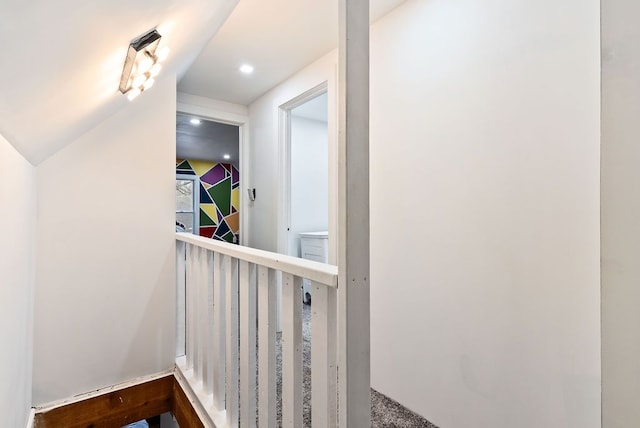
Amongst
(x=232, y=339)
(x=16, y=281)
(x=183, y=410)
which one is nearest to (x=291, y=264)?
(x=232, y=339)

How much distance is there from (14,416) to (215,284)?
87cm

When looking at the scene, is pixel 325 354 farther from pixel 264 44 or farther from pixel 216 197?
pixel 216 197

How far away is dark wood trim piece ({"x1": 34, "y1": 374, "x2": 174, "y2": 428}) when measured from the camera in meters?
1.67

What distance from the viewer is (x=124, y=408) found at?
183 cm

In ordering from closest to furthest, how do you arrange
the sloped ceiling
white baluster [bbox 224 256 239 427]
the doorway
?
the sloped ceiling
white baluster [bbox 224 256 239 427]
the doorway

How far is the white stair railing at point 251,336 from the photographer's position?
0.84 meters

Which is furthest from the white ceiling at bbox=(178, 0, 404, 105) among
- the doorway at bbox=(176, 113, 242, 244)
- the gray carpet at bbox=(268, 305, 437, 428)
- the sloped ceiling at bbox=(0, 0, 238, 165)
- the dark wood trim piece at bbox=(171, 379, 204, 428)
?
the doorway at bbox=(176, 113, 242, 244)

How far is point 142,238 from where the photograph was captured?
193 cm

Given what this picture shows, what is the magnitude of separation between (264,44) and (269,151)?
97 centimetres

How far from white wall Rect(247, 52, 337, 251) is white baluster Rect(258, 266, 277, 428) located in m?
1.29

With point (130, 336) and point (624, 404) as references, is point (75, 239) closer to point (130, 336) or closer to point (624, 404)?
point (130, 336)

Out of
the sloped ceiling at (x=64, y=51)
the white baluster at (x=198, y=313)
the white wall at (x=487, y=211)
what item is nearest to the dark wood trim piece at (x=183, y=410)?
the white baluster at (x=198, y=313)

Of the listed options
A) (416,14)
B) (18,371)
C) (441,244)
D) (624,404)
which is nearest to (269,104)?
(416,14)

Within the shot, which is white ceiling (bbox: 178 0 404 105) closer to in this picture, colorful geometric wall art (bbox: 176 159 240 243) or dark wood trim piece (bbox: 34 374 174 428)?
dark wood trim piece (bbox: 34 374 174 428)
